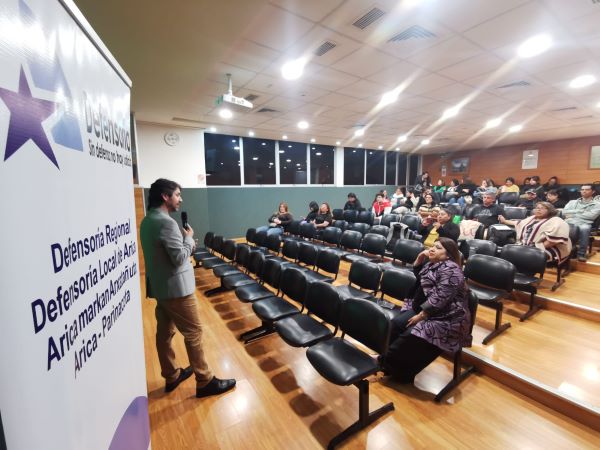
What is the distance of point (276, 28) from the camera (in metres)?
2.72

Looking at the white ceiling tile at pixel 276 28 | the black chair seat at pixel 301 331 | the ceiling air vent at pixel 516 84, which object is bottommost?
the black chair seat at pixel 301 331

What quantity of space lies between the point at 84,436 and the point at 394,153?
1343 centimetres

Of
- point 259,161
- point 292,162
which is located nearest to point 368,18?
point 259,161

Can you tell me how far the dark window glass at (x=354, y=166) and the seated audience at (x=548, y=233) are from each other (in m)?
7.39

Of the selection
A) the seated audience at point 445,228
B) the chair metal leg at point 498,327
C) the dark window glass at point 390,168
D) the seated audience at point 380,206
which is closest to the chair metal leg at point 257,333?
the chair metal leg at point 498,327

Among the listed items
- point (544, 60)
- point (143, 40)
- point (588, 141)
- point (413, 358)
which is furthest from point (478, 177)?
point (143, 40)

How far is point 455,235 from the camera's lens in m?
3.58

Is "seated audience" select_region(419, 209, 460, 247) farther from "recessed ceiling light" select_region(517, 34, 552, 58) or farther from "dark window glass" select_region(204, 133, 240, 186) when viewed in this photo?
"dark window glass" select_region(204, 133, 240, 186)

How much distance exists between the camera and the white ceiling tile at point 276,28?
8.20 feet

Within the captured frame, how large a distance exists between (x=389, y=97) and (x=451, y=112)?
2040 mm

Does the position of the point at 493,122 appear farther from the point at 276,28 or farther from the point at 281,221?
the point at 276,28

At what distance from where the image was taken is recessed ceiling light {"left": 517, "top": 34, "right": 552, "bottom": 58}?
3.02 meters

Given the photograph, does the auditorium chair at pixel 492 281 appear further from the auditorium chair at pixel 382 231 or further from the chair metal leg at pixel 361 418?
the auditorium chair at pixel 382 231

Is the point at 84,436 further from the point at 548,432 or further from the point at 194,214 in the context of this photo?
the point at 194,214
